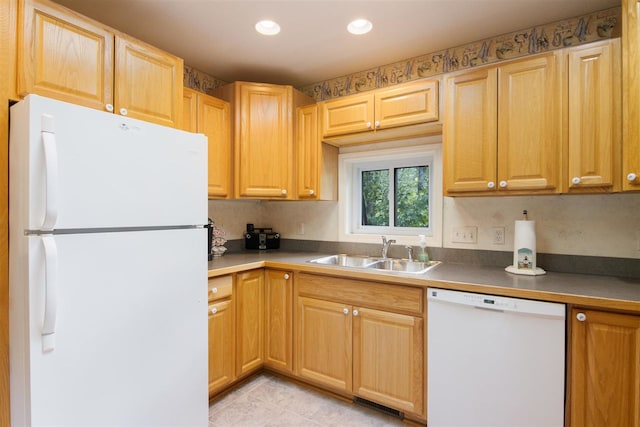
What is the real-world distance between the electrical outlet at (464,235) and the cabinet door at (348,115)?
37.0 inches

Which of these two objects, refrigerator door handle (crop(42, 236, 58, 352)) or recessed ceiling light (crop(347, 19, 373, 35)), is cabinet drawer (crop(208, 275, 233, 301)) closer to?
refrigerator door handle (crop(42, 236, 58, 352))

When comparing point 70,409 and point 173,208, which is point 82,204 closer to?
point 173,208

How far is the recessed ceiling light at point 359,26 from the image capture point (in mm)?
1913

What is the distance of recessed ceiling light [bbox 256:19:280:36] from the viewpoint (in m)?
1.93

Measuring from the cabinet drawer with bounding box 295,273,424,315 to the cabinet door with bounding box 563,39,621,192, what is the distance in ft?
3.31

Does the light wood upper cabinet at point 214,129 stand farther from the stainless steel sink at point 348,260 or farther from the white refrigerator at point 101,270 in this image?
the stainless steel sink at point 348,260

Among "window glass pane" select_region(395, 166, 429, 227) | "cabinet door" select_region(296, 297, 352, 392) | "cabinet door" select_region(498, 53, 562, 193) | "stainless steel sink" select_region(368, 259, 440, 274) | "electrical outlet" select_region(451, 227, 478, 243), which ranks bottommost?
"cabinet door" select_region(296, 297, 352, 392)

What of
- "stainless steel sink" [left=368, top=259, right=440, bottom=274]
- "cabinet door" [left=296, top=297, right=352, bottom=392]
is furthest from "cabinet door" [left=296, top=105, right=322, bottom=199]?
"cabinet door" [left=296, top=297, right=352, bottom=392]

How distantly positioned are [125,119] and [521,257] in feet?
6.96

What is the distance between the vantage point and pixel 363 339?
1.94 metres

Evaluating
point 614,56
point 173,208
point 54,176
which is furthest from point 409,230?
point 54,176

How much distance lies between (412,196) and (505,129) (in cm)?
89

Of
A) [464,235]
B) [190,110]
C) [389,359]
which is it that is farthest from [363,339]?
[190,110]

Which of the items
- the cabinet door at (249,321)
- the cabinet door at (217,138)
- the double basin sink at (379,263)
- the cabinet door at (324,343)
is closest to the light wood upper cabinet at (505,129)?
the double basin sink at (379,263)
